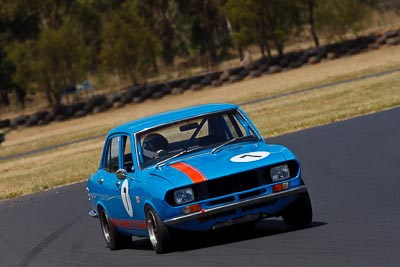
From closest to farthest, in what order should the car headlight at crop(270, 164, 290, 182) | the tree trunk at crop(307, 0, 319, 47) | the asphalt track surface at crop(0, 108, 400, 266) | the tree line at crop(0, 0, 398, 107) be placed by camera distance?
the asphalt track surface at crop(0, 108, 400, 266) < the car headlight at crop(270, 164, 290, 182) < the tree line at crop(0, 0, 398, 107) < the tree trunk at crop(307, 0, 319, 47)

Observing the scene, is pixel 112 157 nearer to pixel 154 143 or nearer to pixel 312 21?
pixel 154 143

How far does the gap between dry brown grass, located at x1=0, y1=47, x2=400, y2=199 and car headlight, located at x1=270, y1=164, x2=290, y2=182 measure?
11988 millimetres

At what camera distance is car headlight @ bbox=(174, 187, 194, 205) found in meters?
8.94

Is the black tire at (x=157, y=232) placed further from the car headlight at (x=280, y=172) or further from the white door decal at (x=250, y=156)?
the car headlight at (x=280, y=172)

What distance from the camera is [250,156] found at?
921 cm

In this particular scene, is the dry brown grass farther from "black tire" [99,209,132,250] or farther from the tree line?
"black tire" [99,209,132,250]

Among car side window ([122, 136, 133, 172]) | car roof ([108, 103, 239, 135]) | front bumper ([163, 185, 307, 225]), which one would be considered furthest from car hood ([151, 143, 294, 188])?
car side window ([122, 136, 133, 172])

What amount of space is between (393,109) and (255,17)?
32.5m

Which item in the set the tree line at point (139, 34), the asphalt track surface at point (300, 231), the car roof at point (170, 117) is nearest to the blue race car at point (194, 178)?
the car roof at point (170, 117)

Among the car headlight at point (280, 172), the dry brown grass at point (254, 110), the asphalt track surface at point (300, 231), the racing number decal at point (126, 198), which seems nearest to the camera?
the asphalt track surface at point (300, 231)

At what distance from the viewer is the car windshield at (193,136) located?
9.98 m

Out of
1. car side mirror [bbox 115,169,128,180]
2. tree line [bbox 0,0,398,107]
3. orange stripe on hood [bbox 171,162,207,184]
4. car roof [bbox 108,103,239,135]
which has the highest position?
car roof [bbox 108,103,239,135]

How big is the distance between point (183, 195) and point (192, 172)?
25 cm

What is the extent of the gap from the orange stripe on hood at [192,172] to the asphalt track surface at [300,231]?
2.26ft
